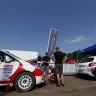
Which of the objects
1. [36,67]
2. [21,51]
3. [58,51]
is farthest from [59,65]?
[21,51]

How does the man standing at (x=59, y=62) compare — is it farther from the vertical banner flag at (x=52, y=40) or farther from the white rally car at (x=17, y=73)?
the vertical banner flag at (x=52, y=40)

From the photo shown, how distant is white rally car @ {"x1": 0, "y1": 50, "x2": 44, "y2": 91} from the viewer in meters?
8.11

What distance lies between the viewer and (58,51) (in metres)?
9.59

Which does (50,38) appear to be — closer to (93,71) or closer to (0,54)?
(93,71)

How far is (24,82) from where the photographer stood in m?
8.17

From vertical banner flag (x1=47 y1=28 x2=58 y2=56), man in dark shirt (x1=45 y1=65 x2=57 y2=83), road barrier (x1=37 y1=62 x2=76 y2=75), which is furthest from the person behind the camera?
road barrier (x1=37 y1=62 x2=76 y2=75)

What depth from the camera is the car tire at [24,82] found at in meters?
8.13

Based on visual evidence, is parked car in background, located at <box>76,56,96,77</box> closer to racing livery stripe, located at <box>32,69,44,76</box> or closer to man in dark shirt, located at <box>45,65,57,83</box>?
man in dark shirt, located at <box>45,65,57,83</box>

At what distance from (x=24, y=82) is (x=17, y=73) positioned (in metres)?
0.45

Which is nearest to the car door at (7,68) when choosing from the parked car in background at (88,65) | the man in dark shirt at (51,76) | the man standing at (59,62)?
the man standing at (59,62)

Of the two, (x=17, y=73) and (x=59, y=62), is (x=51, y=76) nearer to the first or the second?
(x=59, y=62)

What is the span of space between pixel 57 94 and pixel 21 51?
11.2 meters

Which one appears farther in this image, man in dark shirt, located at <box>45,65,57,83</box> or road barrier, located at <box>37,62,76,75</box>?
road barrier, located at <box>37,62,76,75</box>

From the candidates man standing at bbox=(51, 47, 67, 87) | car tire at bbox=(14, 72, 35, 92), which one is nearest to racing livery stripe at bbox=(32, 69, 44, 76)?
car tire at bbox=(14, 72, 35, 92)
